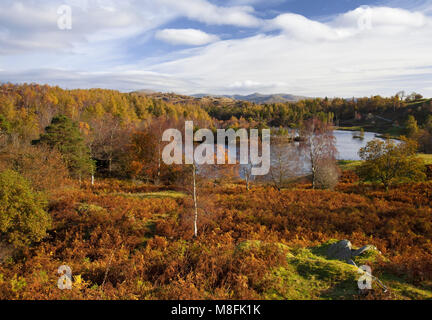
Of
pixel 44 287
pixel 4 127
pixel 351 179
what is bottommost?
pixel 351 179

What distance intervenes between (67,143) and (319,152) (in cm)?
3338

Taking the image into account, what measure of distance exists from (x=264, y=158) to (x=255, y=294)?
30415mm

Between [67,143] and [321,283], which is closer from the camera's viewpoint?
[321,283]

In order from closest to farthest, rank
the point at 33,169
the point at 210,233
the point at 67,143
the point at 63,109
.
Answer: the point at 210,233
the point at 33,169
the point at 67,143
the point at 63,109

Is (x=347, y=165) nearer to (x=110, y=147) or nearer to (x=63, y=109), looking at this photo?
(x=110, y=147)

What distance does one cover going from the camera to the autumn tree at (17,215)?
38.7ft

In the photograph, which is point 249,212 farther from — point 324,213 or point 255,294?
point 255,294

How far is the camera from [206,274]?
7965mm

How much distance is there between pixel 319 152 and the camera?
3153cm

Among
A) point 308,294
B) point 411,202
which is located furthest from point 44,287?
point 411,202

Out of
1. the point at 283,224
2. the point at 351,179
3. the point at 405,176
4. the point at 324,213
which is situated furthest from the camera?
the point at 351,179

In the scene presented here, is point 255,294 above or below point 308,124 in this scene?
below

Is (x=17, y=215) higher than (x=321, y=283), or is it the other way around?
(x=17, y=215)

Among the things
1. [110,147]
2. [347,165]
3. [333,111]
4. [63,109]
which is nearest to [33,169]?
[110,147]
